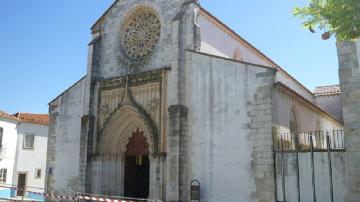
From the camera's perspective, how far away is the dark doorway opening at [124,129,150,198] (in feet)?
56.4

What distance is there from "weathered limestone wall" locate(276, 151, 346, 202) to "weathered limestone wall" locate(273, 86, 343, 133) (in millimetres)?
1404

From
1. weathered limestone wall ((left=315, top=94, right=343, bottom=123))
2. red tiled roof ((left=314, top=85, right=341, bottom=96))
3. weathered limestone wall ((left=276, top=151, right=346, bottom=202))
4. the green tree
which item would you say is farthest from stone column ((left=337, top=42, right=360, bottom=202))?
red tiled roof ((left=314, top=85, right=341, bottom=96))

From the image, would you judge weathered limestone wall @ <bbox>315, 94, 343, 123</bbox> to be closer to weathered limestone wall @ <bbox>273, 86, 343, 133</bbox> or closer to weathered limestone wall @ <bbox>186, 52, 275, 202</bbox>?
weathered limestone wall @ <bbox>273, 86, 343, 133</bbox>

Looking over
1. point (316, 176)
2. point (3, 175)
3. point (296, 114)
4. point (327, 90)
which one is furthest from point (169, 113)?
point (327, 90)

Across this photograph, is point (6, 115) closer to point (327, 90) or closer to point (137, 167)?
point (137, 167)

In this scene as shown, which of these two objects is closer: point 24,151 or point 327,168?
point 327,168

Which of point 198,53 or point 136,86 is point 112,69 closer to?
point 136,86

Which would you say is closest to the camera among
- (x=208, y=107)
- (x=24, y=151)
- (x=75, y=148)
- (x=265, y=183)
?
(x=265, y=183)

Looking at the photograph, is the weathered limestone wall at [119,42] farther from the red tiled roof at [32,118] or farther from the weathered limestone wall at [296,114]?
the red tiled roof at [32,118]

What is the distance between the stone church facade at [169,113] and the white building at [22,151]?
1036 centimetres

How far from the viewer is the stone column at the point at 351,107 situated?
1088cm

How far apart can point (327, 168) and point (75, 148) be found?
12.2 metres

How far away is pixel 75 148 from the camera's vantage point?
19.2 metres

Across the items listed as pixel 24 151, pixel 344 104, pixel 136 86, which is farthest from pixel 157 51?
pixel 24 151
